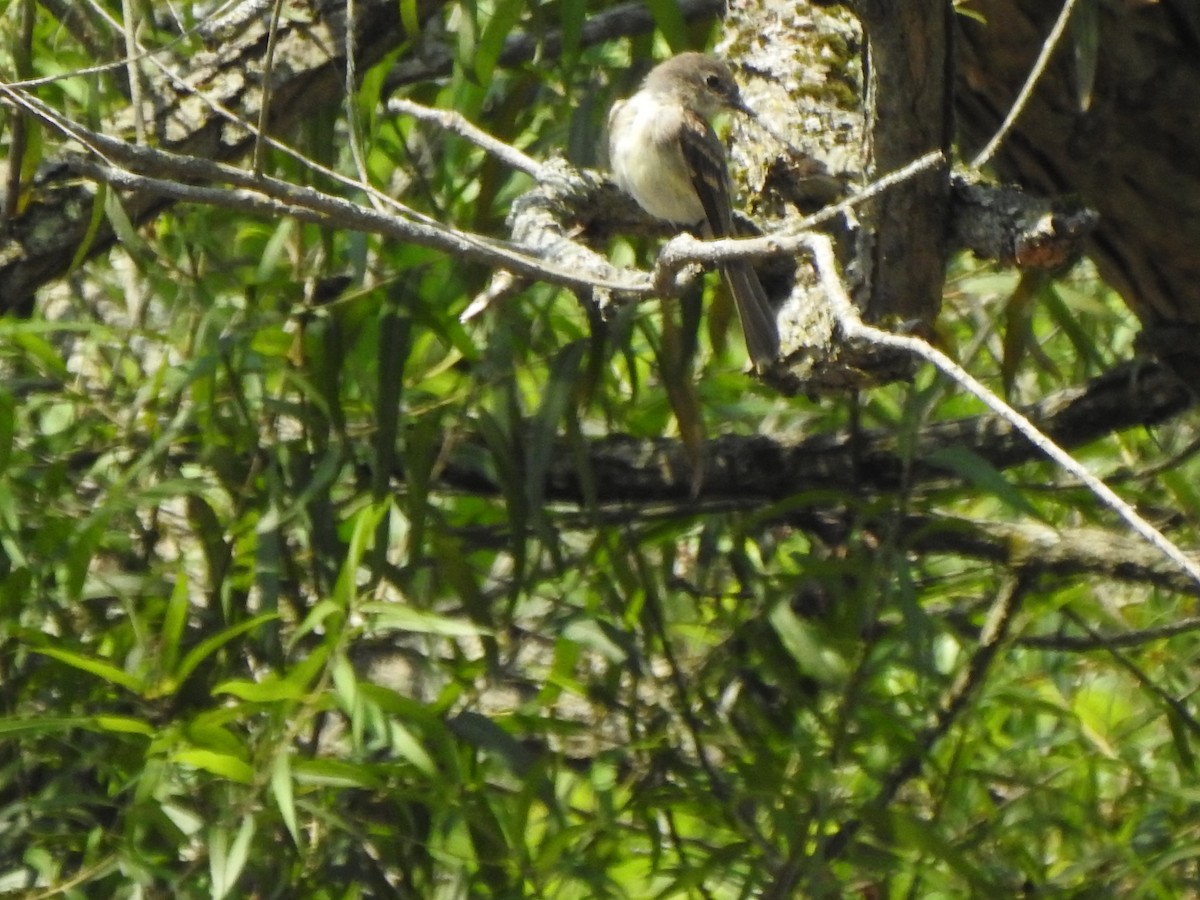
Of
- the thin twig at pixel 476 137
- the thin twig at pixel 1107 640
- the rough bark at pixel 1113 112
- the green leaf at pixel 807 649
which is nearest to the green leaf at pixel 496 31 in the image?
the thin twig at pixel 476 137

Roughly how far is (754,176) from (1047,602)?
1309mm

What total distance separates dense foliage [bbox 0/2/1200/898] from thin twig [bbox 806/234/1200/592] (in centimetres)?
135

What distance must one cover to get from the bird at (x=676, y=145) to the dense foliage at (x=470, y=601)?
0.09 m

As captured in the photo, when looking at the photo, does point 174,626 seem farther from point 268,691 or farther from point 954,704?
point 954,704

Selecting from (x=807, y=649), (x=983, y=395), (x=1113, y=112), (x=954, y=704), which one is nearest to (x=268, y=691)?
(x=807, y=649)

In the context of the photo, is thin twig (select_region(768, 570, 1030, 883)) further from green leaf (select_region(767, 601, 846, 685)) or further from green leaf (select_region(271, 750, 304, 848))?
green leaf (select_region(271, 750, 304, 848))

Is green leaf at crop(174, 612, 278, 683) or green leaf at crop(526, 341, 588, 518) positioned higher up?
green leaf at crop(526, 341, 588, 518)

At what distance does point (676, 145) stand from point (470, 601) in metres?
0.89

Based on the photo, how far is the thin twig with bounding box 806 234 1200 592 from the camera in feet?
3.37

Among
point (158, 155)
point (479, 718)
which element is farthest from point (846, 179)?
point (479, 718)

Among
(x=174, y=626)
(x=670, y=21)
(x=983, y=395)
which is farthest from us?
(x=174, y=626)

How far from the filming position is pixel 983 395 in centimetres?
106

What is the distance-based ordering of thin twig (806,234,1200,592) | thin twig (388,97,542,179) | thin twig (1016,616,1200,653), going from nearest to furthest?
thin twig (806,234,1200,592)
thin twig (388,97,542,179)
thin twig (1016,616,1200,653)

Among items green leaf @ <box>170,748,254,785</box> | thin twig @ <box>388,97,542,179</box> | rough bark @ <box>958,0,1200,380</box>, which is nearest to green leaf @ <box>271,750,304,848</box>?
green leaf @ <box>170,748,254,785</box>
